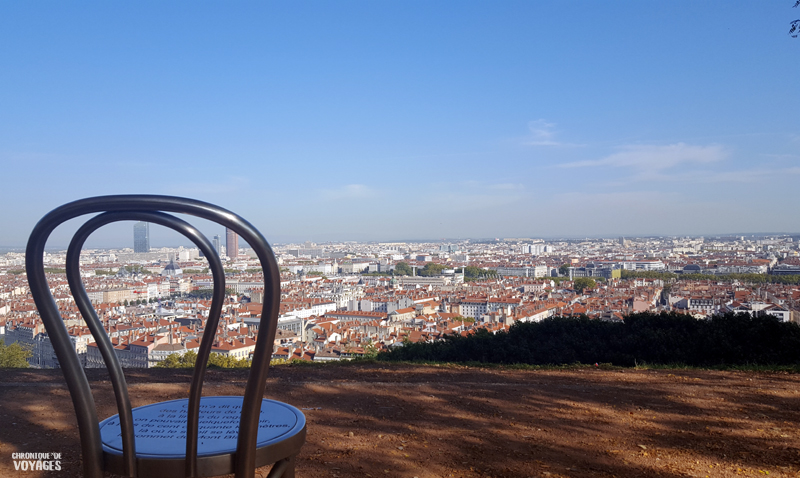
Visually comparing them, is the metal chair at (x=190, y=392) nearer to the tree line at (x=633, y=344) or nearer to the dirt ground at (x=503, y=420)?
the dirt ground at (x=503, y=420)

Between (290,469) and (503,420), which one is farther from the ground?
(290,469)

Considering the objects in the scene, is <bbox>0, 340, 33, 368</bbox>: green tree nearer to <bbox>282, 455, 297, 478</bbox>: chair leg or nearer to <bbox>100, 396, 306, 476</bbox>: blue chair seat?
<bbox>100, 396, 306, 476</bbox>: blue chair seat

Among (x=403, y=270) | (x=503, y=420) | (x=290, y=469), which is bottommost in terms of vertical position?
(x=403, y=270)

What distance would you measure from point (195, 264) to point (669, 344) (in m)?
57.4

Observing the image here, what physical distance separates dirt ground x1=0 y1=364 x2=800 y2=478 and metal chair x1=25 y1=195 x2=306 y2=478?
47.3 inches

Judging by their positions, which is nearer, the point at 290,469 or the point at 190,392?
the point at 190,392

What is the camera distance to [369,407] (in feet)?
14.8

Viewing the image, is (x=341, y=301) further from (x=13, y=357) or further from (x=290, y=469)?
(x=290, y=469)

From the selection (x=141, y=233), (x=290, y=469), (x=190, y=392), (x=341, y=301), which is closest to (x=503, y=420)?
(x=290, y=469)

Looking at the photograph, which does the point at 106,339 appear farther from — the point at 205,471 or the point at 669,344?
the point at 669,344

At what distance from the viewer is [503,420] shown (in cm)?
412

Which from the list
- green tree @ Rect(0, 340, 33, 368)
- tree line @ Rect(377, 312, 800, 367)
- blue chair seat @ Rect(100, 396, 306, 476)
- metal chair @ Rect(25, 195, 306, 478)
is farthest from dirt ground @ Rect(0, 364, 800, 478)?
green tree @ Rect(0, 340, 33, 368)

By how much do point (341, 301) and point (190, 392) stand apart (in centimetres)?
4583

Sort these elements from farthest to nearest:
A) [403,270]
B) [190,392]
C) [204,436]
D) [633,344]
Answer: [403,270] < [633,344] < [204,436] < [190,392]
